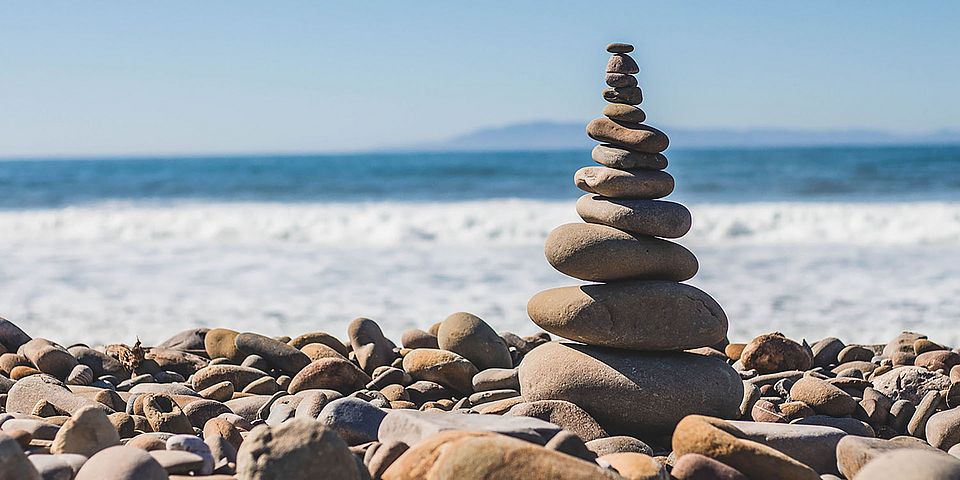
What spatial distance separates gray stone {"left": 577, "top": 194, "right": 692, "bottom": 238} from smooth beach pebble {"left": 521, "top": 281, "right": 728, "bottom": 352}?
0.85ft

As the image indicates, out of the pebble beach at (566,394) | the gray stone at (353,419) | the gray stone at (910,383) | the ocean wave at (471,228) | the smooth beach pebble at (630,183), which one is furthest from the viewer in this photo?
the ocean wave at (471,228)

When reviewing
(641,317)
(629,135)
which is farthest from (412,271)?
(641,317)

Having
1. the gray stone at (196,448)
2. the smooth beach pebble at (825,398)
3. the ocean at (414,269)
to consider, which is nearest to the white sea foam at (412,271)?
the ocean at (414,269)

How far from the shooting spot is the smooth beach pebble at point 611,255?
172 inches

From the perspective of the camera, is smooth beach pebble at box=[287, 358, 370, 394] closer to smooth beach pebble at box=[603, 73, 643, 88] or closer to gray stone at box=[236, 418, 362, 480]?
smooth beach pebble at box=[603, 73, 643, 88]

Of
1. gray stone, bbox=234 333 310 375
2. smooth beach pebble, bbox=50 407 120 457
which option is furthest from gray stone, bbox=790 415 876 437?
smooth beach pebble, bbox=50 407 120 457

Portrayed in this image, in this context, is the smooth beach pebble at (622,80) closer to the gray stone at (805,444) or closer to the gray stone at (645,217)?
the gray stone at (645,217)

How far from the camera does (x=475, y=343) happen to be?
5.72 meters

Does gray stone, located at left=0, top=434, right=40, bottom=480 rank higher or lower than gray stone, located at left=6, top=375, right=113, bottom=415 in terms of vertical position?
higher

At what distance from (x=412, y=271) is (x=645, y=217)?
23.6 feet

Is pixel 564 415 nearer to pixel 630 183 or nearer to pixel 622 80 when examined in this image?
pixel 630 183

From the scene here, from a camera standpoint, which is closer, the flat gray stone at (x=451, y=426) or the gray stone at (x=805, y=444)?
the flat gray stone at (x=451, y=426)

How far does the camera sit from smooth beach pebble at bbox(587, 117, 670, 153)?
4449 millimetres

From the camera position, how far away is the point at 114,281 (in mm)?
10867
